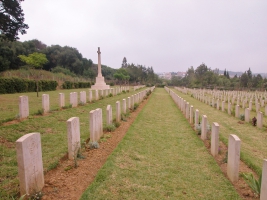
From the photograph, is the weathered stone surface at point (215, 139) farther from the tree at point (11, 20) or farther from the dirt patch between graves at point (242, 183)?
the tree at point (11, 20)

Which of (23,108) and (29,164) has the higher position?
(23,108)

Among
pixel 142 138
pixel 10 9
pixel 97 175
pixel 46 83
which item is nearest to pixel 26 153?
pixel 97 175

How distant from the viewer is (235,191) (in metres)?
3.62

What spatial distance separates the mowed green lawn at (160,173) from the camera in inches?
136

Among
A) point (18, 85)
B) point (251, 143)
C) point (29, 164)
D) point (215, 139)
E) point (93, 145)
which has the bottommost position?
point (251, 143)

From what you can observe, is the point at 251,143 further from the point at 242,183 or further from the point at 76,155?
the point at 76,155

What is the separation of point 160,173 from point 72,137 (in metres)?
2.04

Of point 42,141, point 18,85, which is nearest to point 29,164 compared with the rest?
point 42,141

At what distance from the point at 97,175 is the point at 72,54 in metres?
56.8

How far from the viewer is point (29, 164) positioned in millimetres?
2947

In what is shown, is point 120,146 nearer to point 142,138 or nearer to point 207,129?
point 142,138

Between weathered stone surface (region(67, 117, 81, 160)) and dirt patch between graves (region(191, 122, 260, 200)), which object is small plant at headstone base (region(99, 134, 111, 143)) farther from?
dirt patch between graves (region(191, 122, 260, 200))

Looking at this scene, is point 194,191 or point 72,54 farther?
point 72,54

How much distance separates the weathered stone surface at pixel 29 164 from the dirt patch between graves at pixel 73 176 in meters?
0.22
